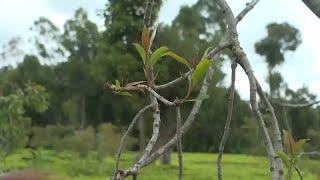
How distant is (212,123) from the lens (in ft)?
68.6

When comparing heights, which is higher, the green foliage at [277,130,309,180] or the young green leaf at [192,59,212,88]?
the young green leaf at [192,59,212,88]

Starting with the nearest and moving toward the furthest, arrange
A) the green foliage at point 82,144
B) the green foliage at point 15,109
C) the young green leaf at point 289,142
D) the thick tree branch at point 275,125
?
1. the thick tree branch at point 275,125
2. the young green leaf at point 289,142
3. the green foliage at point 15,109
4. the green foliage at point 82,144

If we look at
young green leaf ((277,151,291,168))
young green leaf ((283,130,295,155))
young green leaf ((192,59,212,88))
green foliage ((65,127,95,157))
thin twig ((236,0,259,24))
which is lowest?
young green leaf ((277,151,291,168))

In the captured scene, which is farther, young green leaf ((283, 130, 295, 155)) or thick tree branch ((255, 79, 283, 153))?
young green leaf ((283, 130, 295, 155))

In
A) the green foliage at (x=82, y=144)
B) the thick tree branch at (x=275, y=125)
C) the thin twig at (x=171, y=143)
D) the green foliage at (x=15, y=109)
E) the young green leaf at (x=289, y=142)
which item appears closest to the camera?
the thin twig at (x=171, y=143)

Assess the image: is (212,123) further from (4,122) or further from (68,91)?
(4,122)

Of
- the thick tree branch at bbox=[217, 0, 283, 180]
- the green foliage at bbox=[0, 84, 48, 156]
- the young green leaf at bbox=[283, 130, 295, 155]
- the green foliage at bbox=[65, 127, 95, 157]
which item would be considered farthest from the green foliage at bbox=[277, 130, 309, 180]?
the green foliage at bbox=[65, 127, 95, 157]

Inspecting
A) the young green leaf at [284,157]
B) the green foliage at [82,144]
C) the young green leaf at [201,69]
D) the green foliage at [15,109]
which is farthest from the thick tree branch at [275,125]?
the green foliage at [82,144]

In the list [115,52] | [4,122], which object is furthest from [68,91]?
[4,122]

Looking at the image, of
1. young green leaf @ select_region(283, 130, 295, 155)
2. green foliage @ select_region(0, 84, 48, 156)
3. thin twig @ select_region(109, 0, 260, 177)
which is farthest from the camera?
green foliage @ select_region(0, 84, 48, 156)

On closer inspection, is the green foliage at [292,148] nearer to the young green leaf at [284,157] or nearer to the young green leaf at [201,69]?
the young green leaf at [284,157]

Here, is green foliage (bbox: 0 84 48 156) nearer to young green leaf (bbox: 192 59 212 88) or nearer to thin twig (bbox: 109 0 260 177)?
thin twig (bbox: 109 0 260 177)

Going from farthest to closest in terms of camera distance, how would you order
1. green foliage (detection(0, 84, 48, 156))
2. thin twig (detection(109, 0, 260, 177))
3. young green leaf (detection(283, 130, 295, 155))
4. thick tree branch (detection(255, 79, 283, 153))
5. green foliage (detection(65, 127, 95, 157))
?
green foliage (detection(65, 127, 95, 157)) → green foliage (detection(0, 84, 48, 156)) → young green leaf (detection(283, 130, 295, 155)) → thick tree branch (detection(255, 79, 283, 153)) → thin twig (detection(109, 0, 260, 177))

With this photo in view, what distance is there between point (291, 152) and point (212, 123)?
66.1 ft
